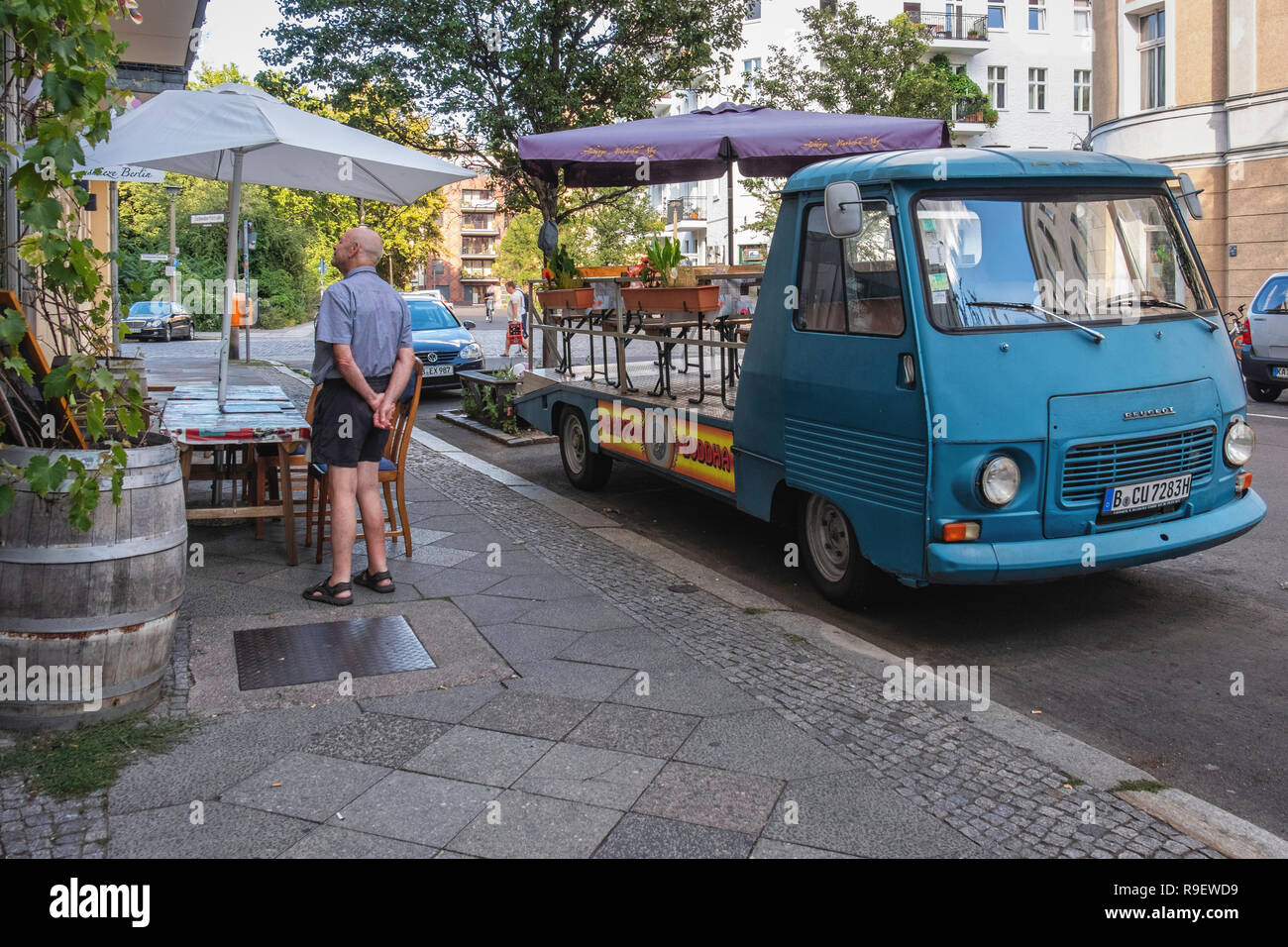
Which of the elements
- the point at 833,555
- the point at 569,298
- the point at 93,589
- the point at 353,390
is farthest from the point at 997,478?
the point at 569,298

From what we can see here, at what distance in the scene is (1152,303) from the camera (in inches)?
240

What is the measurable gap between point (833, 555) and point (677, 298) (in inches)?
107

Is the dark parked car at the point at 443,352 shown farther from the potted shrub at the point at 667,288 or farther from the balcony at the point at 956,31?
the balcony at the point at 956,31

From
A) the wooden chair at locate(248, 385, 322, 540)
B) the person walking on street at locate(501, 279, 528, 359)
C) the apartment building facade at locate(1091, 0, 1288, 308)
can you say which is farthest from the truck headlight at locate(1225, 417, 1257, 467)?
the apartment building facade at locate(1091, 0, 1288, 308)

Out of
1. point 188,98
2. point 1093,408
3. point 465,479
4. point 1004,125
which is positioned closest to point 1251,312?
point 465,479

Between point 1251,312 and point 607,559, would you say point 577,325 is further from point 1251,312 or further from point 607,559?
point 1251,312

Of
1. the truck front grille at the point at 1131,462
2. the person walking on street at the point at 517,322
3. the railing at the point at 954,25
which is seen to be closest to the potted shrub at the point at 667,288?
the truck front grille at the point at 1131,462

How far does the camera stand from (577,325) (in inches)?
423

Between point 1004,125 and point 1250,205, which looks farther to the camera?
point 1004,125

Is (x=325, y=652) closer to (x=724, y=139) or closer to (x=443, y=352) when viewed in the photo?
(x=724, y=139)

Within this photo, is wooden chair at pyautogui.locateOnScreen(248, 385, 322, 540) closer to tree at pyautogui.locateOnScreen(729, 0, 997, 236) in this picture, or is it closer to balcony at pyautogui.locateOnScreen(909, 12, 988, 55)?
tree at pyautogui.locateOnScreen(729, 0, 997, 236)
